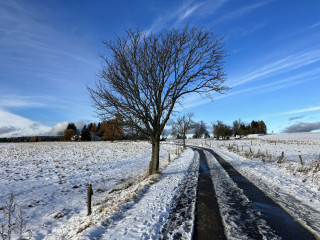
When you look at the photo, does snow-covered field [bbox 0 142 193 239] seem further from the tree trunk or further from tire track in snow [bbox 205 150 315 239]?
tire track in snow [bbox 205 150 315 239]

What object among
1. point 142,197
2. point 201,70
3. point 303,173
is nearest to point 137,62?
point 201,70

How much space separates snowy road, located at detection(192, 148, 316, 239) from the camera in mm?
4504

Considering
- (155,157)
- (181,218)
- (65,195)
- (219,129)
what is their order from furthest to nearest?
(219,129)
(155,157)
(65,195)
(181,218)

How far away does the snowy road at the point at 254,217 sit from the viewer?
4.50 meters

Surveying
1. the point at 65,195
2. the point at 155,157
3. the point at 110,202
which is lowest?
the point at 65,195

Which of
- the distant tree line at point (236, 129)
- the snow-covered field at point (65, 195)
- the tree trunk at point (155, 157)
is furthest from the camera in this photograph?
the distant tree line at point (236, 129)

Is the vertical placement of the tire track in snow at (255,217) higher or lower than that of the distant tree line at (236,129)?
lower

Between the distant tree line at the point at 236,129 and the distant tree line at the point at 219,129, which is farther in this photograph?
the distant tree line at the point at 236,129

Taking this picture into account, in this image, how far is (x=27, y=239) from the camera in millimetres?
5664

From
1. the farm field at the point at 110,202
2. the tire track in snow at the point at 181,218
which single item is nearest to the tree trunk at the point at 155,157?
the farm field at the point at 110,202

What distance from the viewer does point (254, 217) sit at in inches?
217

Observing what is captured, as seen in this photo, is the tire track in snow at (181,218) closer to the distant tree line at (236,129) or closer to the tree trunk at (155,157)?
the tree trunk at (155,157)

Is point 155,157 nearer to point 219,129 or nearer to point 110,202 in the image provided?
point 110,202

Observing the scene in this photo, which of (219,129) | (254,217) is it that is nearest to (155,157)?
(254,217)
